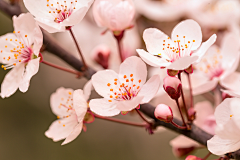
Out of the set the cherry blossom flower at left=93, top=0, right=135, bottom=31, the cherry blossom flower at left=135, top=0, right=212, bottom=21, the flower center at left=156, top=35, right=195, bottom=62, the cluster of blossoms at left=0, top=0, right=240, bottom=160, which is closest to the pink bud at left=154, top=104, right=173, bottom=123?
the cluster of blossoms at left=0, top=0, right=240, bottom=160

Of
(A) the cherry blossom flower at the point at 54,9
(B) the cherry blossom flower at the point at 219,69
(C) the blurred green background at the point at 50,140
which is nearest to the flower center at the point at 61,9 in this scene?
(A) the cherry blossom flower at the point at 54,9

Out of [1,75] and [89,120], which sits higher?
[89,120]

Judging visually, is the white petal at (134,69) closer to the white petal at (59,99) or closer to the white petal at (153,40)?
the white petal at (153,40)

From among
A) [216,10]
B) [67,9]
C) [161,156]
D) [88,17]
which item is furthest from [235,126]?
[161,156]

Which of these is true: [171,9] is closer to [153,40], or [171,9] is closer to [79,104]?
[153,40]

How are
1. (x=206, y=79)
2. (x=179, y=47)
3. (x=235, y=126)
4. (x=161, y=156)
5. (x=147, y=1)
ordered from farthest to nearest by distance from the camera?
1. (x=161, y=156)
2. (x=147, y=1)
3. (x=206, y=79)
4. (x=179, y=47)
5. (x=235, y=126)

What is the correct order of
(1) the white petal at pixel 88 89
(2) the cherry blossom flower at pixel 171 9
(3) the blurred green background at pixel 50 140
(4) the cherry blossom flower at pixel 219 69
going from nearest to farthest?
(1) the white petal at pixel 88 89, (4) the cherry blossom flower at pixel 219 69, (2) the cherry blossom flower at pixel 171 9, (3) the blurred green background at pixel 50 140

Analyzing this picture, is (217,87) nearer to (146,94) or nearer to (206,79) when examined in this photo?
(206,79)
